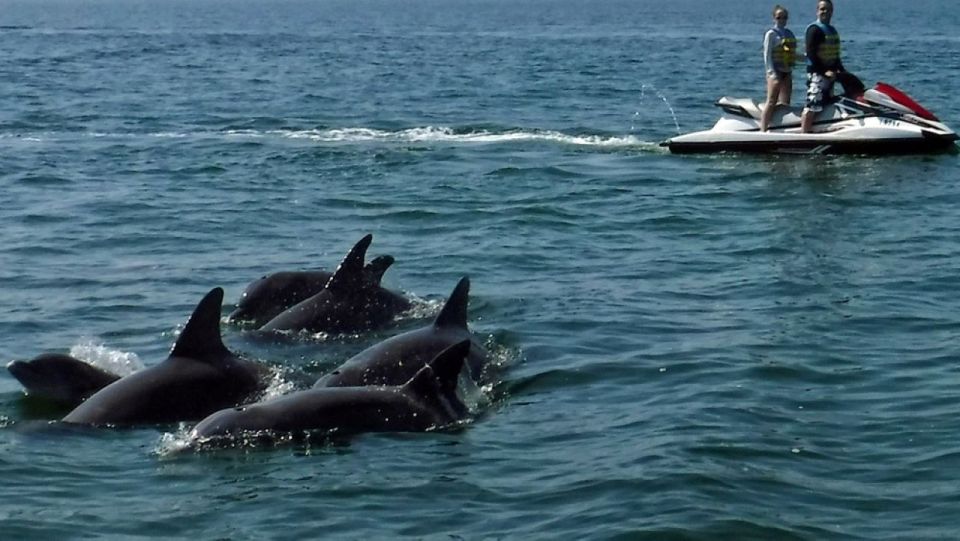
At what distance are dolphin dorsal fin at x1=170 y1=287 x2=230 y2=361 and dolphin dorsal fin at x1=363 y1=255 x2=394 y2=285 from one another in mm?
3075

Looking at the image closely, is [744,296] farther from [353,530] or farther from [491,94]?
[491,94]

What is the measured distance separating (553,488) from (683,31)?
242 feet

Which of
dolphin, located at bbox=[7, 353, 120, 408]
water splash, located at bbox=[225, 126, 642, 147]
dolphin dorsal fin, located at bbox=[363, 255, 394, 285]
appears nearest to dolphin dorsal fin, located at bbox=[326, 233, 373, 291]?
dolphin dorsal fin, located at bbox=[363, 255, 394, 285]

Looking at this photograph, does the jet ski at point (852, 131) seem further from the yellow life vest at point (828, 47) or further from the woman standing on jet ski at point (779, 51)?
the yellow life vest at point (828, 47)

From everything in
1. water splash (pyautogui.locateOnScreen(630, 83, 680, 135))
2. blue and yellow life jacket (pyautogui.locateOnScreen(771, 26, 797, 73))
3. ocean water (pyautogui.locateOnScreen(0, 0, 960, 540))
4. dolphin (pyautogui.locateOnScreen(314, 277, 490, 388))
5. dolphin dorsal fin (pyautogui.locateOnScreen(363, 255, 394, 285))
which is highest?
blue and yellow life jacket (pyautogui.locateOnScreen(771, 26, 797, 73))

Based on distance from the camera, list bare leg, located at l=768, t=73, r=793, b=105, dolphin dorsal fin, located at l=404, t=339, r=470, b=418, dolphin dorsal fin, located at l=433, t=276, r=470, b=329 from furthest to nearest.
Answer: bare leg, located at l=768, t=73, r=793, b=105 → dolphin dorsal fin, located at l=433, t=276, r=470, b=329 → dolphin dorsal fin, located at l=404, t=339, r=470, b=418

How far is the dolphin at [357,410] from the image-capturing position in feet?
40.3

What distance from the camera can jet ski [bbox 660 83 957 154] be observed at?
27.2 m

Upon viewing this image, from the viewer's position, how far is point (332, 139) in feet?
107

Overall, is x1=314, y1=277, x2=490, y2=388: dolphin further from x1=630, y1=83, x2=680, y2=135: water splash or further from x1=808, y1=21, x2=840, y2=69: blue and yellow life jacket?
x1=630, y1=83, x2=680, y2=135: water splash

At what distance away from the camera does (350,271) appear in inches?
640

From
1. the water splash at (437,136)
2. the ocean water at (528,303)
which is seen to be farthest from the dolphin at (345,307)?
Answer: the water splash at (437,136)

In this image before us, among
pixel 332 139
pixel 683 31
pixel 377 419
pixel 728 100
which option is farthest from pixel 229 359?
pixel 683 31

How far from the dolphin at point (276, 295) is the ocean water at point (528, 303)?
0.31 metres
